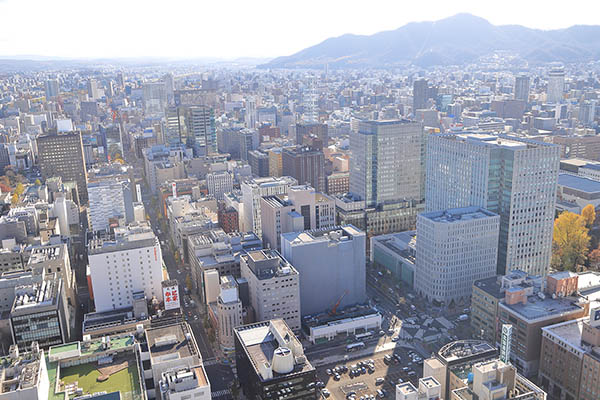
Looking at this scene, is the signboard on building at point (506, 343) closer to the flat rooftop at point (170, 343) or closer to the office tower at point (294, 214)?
the flat rooftop at point (170, 343)

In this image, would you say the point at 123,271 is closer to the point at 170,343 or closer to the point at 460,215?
the point at 170,343

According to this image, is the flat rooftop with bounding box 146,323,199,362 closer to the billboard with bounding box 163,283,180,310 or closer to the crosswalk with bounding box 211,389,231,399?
the crosswalk with bounding box 211,389,231,399

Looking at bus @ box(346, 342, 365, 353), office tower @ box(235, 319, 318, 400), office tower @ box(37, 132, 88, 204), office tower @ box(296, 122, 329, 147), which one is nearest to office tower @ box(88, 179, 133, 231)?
office tower @ box(37, 132, 88, 204)

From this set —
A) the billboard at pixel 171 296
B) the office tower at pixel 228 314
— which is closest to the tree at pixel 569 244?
the office tower at pixel 228 314

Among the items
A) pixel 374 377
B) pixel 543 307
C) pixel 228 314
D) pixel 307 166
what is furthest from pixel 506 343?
pixel 307 166

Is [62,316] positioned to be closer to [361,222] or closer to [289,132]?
[361,222]

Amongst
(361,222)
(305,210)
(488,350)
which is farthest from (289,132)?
(488,350)
